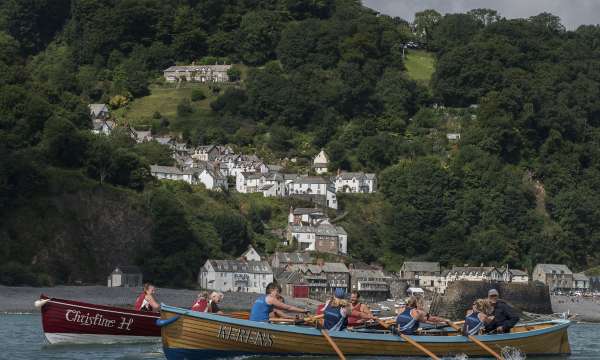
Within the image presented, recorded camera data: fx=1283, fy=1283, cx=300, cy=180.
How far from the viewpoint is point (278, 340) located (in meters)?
32.9

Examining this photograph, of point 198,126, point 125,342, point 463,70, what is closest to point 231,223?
point 198,126

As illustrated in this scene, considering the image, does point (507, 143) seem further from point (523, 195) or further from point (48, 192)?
point (48, 192)

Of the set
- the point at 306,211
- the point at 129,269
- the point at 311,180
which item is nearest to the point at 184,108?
the point at 311,180

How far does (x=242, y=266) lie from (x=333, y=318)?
184ft

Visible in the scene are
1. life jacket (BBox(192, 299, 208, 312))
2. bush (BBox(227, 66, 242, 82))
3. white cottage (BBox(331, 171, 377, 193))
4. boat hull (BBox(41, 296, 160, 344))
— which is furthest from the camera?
bush (BBox(227, 66, 242, 82))

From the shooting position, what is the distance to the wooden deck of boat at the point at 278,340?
32.5 meters

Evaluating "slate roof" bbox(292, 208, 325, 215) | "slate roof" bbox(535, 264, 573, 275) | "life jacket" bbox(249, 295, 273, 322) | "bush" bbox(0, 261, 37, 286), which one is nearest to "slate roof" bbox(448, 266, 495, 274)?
"slate roof" bbox(535, 264, 573, 275)

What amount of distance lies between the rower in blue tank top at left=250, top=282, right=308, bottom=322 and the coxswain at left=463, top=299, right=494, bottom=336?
4.86 metres

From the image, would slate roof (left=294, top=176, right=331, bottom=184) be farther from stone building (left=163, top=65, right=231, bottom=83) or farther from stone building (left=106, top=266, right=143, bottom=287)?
stone building (left=106, top=266, right=143, bottom=287)

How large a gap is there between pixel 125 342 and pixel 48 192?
4436cm

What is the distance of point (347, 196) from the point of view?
10794 centimetres

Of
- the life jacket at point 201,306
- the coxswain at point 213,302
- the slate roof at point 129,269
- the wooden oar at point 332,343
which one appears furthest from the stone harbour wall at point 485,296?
the wooden oar at point 332,343

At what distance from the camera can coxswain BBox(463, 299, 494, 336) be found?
34.8 meters

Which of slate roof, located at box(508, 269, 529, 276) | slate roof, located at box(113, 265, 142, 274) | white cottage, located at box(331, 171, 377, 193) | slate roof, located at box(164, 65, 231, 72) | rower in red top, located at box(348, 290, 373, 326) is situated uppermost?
slate roof, located at box(164, 65, 231, 72)
